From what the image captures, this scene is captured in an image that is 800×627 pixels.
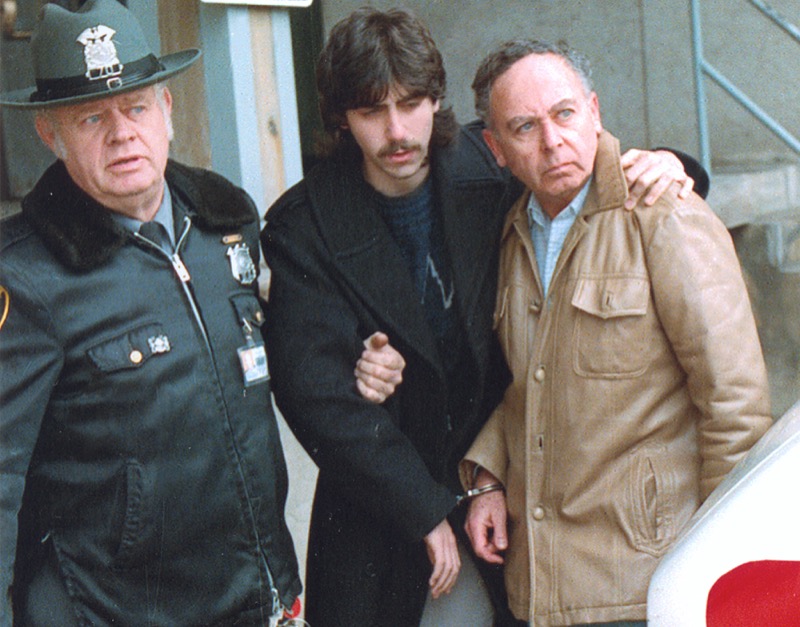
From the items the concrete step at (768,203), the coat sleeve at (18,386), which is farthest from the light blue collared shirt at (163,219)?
the concrete step at (768,203)

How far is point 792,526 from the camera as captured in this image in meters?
1.89

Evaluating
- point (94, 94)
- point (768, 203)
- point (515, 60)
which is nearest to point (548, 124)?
point (515, 60)

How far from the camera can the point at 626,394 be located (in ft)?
8.66

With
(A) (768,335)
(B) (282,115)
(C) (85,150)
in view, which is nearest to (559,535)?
(C) (85,150)

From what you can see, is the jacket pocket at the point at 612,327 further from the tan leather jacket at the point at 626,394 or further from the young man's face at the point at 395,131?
the young man's face at the point at 395,131

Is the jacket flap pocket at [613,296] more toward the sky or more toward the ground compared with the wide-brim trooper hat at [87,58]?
more toward the ground

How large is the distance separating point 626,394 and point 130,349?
3.43ft

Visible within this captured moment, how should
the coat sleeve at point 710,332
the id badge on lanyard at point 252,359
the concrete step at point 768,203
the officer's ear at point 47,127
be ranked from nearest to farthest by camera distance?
1. the coat sleeve at point 710,332
2. the officer's ear at point 47,127
3. the id badge on lanyard at point 252,359
4. the concrete step at point 768,203

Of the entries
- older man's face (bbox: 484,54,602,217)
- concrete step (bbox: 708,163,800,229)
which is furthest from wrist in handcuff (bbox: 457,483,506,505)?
concrete step (bbox: 708,163,800,229)

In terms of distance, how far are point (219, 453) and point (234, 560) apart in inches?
9.6

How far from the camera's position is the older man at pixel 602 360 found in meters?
2.55

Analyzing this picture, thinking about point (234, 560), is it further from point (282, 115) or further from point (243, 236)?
point (282, 115)

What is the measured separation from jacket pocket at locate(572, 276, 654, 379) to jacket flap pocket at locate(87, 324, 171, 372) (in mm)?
887

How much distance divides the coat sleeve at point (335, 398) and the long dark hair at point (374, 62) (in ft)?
1.14
